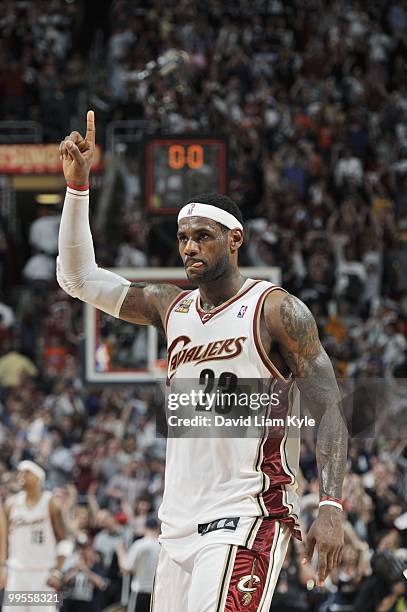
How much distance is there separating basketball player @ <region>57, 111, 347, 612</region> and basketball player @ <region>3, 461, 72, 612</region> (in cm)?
691

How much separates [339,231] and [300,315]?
47.6ft

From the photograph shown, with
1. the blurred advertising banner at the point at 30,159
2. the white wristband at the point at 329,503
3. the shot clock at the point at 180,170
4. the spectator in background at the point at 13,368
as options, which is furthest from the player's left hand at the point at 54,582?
the blurred advertising banner at the point at 30,159

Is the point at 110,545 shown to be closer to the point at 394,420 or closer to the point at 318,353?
the point at 394,420

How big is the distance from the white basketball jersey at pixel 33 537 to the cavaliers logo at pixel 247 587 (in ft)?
24.4

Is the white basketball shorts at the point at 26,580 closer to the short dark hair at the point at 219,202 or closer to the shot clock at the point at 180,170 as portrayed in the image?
the shot clock at the point at 180,170

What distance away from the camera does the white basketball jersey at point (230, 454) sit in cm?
574

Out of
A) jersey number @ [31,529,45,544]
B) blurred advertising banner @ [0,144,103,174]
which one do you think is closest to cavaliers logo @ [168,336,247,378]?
jersey number @ [31,529,45,544]

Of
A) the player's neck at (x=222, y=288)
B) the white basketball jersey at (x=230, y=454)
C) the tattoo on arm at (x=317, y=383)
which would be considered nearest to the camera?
the tattoo on arm at (x=317, y=383)

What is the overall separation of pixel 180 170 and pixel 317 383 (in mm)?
7618

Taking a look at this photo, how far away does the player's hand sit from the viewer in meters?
6.11

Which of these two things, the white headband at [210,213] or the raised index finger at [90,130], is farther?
the raised index finger at [90,130]

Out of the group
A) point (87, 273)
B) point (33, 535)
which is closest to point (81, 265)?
point (87, 273)

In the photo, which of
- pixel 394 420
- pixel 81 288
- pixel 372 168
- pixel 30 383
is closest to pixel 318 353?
pixel 81 288

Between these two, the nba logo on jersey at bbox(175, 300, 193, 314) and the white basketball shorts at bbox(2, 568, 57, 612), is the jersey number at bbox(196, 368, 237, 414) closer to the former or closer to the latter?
the nba logo on jersey at bbox(175, 300, 193, 314)
